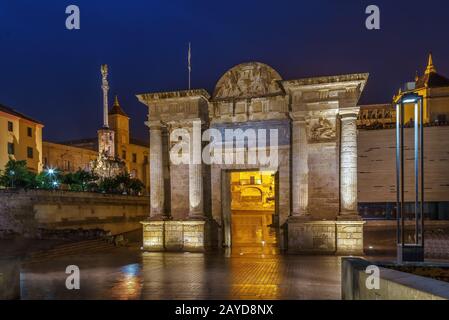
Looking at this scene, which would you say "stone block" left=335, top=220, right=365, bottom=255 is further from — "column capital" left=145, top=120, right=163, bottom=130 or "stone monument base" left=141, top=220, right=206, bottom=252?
"column capital" left=145, top=120, right=163, bottom=130

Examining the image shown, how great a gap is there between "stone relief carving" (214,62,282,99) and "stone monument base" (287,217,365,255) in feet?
23.4

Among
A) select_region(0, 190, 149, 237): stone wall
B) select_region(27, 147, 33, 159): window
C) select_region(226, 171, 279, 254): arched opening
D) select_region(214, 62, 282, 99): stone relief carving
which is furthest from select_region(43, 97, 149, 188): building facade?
select_region(214, 62, 282, 99): stone relief carving

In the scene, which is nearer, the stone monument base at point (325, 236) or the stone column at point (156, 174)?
the stone monument base at point (325, 236)

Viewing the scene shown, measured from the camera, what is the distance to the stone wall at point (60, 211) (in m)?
30.1

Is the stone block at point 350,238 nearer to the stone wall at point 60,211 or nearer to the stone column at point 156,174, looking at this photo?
the stone column at point 156,174

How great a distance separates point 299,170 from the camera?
61.2 feet

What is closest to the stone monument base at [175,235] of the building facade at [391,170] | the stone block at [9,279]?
the building facade at [391,170]

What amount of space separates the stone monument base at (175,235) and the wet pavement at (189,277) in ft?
5.71

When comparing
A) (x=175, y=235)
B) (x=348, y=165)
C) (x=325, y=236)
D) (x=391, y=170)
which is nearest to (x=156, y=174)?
(x=175, y=235)

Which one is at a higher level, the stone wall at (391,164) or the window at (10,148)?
the window at (10,148)

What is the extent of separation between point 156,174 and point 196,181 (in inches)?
106

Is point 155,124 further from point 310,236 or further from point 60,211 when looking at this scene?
point 60,211
